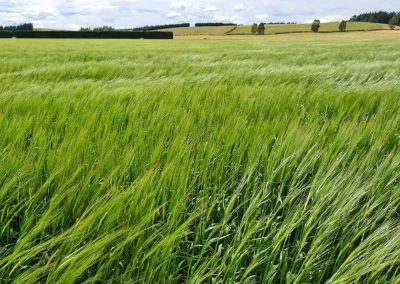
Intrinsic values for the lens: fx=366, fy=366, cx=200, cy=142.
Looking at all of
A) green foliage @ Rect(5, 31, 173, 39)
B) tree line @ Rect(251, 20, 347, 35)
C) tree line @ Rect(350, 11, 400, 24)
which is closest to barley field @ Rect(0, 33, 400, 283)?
green foliage @ Rect(5, 31, 173, 39)

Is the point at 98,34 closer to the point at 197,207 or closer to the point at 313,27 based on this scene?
the point at 313,27

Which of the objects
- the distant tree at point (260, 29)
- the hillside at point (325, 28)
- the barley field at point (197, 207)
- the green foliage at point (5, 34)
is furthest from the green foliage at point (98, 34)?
the barley field at point (197, 207)

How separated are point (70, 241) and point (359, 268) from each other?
54 cm

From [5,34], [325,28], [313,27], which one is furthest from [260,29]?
[5,34]

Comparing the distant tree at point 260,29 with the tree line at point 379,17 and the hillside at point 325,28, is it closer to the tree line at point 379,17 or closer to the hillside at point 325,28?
the hillside at point 325,28

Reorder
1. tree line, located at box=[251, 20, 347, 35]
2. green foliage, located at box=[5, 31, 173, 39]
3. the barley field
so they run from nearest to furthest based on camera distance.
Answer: the barley field < green foliage, located at box=[5, 31, 173, 39] < tree line, located at box=[251, 20, 347, 35]

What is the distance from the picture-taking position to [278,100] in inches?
71.5

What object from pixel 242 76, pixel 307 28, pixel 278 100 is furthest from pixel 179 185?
pixel 307 28

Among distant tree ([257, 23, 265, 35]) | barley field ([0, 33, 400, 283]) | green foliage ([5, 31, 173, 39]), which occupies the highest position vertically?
distant tree ([257, 23, 265, 35])

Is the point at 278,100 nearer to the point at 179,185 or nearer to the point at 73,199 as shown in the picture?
the point at 179,185

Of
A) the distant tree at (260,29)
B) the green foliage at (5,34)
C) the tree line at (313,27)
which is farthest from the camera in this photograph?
the distant tree at (260,29)

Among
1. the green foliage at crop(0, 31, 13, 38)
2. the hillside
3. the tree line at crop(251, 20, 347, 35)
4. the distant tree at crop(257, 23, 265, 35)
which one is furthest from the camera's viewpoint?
the distant tree at crop(257, 23, 265, 35)

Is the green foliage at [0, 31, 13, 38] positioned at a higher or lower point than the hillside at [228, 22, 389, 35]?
lower

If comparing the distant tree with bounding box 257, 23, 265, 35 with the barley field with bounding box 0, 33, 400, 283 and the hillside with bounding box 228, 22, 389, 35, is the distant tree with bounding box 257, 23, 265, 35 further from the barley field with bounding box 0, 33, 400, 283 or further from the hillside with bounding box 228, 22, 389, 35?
the barley field with bounding box 0, 33, 400, 283
